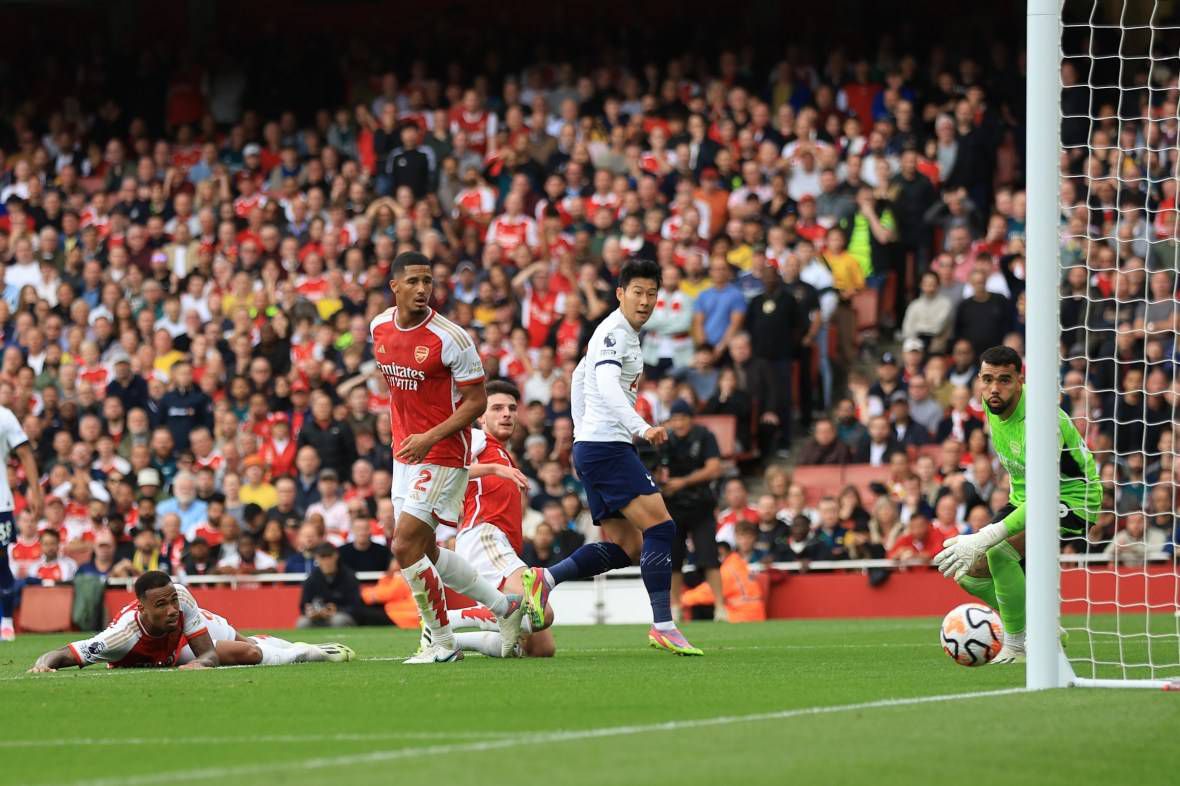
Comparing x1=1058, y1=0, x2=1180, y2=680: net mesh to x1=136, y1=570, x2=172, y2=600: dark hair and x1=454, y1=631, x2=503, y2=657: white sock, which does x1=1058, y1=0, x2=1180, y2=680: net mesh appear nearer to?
x1=454, y1=631, x2=503, y2=657: white sock

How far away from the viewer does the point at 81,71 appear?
3088cm

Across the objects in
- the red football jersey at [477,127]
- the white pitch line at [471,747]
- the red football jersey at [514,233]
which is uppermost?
the red football jersey at [477,127]

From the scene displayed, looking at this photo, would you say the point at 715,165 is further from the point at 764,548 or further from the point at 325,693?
the point at 325,693

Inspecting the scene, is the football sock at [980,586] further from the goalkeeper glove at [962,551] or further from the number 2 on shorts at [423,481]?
the number 2 on shorts at [423,481]

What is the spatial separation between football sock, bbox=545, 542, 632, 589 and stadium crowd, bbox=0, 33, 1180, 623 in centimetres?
614

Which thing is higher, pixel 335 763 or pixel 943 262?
pixel 943 262

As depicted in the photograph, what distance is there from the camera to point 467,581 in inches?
447

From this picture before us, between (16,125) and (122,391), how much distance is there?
7867mm

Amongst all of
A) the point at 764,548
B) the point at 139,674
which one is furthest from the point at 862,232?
the point at 139,674

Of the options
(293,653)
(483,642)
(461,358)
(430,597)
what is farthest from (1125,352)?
(293,653)

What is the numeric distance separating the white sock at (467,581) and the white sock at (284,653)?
98 centimetres

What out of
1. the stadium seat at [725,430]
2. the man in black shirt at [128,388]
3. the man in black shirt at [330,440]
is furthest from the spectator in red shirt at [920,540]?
the man in black shirt at [128,388]

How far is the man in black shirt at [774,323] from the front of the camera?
2064 cm

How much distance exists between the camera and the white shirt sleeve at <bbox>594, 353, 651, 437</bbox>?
11.5 m
